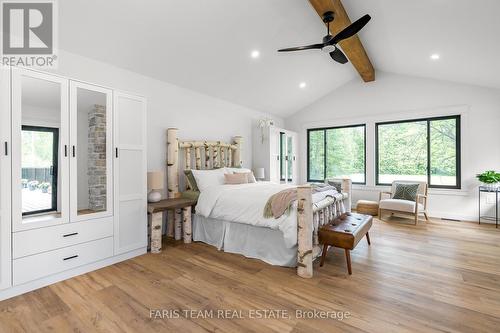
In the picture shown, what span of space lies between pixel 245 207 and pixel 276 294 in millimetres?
1115

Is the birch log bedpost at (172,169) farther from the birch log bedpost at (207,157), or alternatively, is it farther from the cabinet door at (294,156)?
the cabinet door at (294,156)

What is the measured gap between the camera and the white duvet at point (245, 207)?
8.61 feet

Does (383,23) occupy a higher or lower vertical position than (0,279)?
higher

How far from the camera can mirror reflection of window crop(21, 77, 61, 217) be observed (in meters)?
2.22

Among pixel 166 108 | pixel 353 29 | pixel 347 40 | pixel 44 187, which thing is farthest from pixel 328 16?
pixel 44 187

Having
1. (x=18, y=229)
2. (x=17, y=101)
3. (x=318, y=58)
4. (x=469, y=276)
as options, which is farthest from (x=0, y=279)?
(x=318, y=58)

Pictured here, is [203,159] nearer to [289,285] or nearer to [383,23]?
[289,285]

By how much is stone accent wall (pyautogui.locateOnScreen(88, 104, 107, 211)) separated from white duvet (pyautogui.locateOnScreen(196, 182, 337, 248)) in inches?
50.6

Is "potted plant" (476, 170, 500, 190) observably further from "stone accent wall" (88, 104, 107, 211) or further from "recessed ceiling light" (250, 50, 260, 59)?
"stone accent wall" (88, 104, 107, 211)

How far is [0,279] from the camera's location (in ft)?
6.75

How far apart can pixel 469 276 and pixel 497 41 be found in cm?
304

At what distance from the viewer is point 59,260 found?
241cm

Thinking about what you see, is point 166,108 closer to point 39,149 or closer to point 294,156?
point 39,149

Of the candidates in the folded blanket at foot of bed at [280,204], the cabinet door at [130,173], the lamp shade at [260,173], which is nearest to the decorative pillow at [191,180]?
the cabinet door at [130,173]
